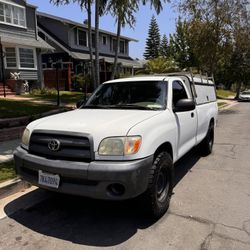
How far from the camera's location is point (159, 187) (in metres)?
4.28

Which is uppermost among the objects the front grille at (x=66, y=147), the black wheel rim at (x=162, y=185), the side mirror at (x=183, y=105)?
the side mirror at (x=183, y=105)

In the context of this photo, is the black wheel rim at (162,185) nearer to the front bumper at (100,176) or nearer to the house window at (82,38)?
the front bumper at (100,176)

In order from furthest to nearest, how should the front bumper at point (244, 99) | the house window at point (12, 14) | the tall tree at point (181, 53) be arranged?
the tall tree at point (181, 53), the front bumper at point (244, 99), the house window at point (12, 14)

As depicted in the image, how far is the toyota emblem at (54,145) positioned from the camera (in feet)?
12.5

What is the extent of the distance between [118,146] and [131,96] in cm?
180

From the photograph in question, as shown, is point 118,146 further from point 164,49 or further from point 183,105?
point 164,49

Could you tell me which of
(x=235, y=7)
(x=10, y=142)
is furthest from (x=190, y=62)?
(x=10, y=142)

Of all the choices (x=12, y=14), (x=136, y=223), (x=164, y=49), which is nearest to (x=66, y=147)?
(x=136, y=223)

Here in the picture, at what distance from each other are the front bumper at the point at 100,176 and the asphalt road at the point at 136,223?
53 centimetres

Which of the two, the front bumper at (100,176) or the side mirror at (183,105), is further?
the side mirror at (183,105)

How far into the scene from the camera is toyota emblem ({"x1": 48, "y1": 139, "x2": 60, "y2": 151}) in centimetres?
380

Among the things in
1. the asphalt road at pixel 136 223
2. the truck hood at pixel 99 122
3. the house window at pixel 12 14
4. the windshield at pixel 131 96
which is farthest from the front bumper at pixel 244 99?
the truck hood at pixel 99 122

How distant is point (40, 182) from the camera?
3.93 meters

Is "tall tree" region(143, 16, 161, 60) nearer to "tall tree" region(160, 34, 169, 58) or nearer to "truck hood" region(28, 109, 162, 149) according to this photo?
"tall tree" region(160, 34, 169, 58)
